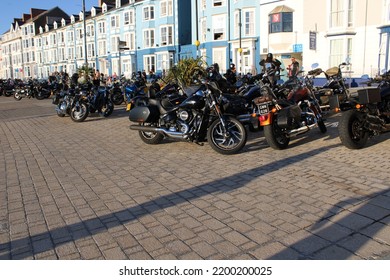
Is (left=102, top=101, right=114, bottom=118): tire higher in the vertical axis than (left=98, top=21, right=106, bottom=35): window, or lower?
lower

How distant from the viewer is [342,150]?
6.66 m

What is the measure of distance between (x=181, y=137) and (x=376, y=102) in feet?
11.5

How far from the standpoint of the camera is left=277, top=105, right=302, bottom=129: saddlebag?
21.2 ft

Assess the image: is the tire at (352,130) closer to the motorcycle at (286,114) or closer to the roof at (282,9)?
the motorcycle at (286,114)

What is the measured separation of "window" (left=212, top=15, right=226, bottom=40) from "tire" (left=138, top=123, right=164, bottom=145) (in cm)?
2991

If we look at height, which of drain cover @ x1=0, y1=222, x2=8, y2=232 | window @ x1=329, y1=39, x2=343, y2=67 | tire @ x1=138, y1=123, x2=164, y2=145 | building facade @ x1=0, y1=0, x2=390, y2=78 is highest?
building facade @ x1=0, y1=0, x2=390, y2=78

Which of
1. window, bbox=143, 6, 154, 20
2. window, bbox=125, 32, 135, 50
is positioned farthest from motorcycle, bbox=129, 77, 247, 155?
window, bbox=125, 32, 135, 50

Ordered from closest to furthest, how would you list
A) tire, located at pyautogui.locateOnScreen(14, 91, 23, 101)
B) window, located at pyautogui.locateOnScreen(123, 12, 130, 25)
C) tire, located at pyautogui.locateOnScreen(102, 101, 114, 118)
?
tire, located at pyautogui.locateOnScreen(102, 101, 114, 118), tire, located at pyautogui.locateOnScreen(14, 91, 23, 101), window, located at pyautogui.locateOnScreen(123, 12, 130, 25)

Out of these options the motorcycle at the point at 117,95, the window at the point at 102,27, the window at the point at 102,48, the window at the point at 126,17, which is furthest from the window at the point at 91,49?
the motorcycle at the point at 117,95

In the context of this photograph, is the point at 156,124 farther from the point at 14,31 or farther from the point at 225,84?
the point at 14,31

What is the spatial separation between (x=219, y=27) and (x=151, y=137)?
30604 mm

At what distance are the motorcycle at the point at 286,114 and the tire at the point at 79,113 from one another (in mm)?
6697

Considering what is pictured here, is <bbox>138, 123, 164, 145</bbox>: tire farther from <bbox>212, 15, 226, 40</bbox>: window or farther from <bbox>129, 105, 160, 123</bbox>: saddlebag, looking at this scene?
<bbox>212, 15, 226, 40</bbox>: window
